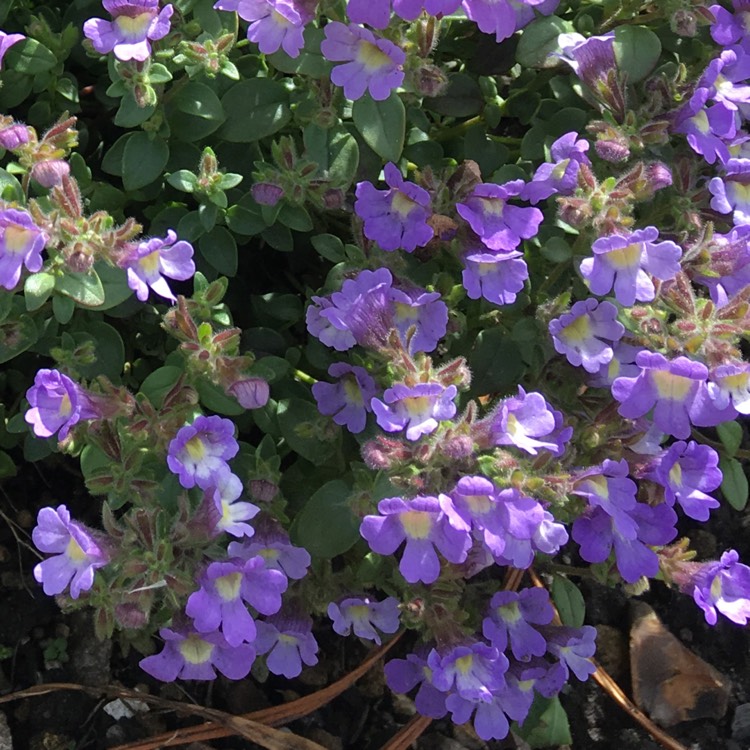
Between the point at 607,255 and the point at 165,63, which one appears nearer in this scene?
the point at 607,255

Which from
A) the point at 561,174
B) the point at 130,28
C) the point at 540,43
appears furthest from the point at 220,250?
the point at 540,43

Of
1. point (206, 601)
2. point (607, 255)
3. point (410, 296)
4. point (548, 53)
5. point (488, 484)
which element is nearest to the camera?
point (488, 484)

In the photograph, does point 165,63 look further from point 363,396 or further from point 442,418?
point 442,418

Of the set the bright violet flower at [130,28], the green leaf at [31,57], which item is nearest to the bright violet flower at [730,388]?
the bright violet flower at [130,28]

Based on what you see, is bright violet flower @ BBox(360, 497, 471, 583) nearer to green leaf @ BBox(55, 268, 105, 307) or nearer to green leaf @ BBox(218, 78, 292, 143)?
green leaf @ BBox(55, 268, 105, 307)

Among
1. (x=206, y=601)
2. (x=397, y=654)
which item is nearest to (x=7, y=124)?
(x=206, y=601)
